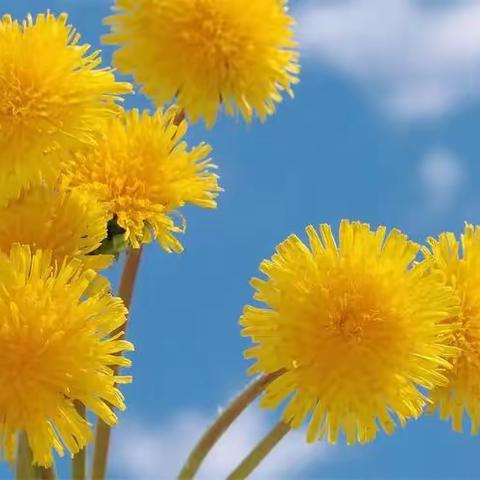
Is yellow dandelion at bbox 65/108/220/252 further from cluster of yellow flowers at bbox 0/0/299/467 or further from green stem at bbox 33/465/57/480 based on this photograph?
green stem at bbox 33/465/57/480

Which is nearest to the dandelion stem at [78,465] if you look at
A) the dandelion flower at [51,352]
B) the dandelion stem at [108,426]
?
the dandelion stem at [108,426]

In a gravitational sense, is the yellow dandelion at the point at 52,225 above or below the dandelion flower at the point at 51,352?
above

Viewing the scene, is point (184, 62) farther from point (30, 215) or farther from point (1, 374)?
point (1, 374)

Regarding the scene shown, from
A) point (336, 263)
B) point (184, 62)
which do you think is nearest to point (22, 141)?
point (184, 62)

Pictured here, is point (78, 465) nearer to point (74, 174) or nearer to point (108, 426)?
point (108, 426)

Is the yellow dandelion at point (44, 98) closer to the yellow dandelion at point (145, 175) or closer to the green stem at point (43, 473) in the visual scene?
the yellow dandelion at point (145, 175)

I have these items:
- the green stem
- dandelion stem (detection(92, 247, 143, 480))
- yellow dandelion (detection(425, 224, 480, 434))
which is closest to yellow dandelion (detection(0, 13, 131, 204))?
dandelion stem (detection(92, 247, 143, 480))

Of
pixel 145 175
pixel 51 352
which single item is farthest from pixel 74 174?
pixel 51 352
